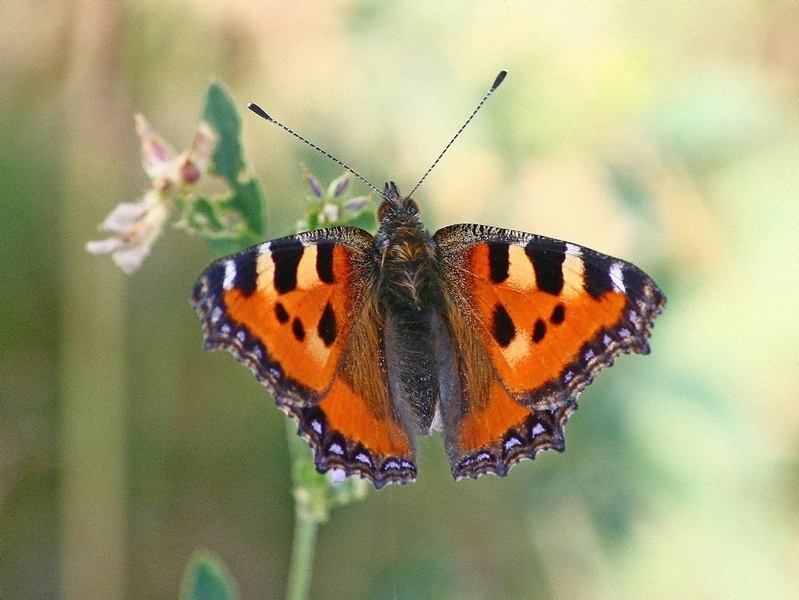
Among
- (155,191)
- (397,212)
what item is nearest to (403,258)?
(397,212)

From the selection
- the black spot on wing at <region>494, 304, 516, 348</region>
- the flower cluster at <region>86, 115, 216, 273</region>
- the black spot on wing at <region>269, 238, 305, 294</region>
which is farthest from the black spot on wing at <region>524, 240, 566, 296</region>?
the flower cluster at <region>86, 115, 216, 273</region>

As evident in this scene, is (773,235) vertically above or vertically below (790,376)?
above

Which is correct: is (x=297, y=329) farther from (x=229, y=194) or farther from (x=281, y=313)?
(x=229, y=194)

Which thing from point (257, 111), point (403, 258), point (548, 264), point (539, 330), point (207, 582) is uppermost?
point (257, 111)

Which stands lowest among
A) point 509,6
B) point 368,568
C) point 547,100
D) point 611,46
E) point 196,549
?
point 368,568

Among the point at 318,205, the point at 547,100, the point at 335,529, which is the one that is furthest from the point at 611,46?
the point at 335,529

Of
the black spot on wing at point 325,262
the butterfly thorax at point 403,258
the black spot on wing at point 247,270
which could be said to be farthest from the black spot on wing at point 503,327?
the black spot on wing at point 247,270

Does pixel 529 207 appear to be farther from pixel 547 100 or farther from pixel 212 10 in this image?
pixel 212 10

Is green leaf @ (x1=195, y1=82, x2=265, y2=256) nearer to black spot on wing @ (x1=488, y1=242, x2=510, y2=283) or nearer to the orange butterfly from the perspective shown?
the orange butterfly
